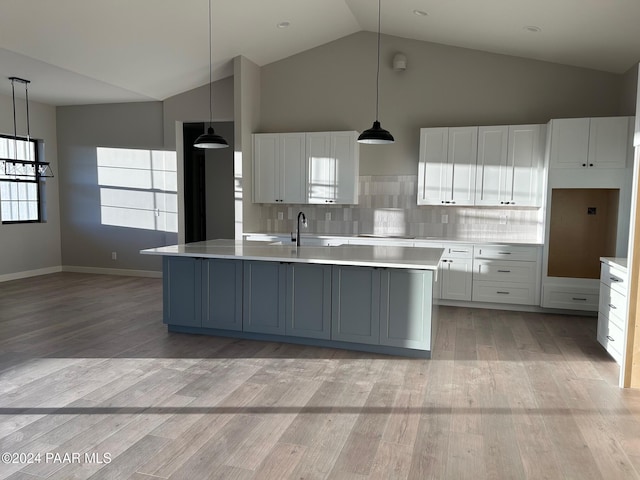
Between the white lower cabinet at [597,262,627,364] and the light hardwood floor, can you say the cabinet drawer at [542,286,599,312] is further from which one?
the white lower cabinet at [597,262,627,364]

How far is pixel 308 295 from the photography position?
409 centimetres

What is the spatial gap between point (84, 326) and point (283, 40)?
431 cm

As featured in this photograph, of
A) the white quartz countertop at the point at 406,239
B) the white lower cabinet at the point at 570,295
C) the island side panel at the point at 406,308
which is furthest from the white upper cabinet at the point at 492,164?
the island side panel at the point at 406,308

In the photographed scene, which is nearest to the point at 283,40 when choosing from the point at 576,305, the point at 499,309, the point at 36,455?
the point at 499,309

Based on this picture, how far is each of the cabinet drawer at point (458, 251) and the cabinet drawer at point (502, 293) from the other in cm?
37

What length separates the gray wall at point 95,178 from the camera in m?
7.54

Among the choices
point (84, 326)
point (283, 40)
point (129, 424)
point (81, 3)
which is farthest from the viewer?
point (283, 40)

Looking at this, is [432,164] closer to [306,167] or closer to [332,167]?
[332,167]

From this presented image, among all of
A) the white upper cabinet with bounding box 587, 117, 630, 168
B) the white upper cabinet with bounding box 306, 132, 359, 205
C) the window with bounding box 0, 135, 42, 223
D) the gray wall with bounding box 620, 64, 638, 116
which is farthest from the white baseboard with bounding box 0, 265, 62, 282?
the gray wall with bounding box 620, 64, 638, 116

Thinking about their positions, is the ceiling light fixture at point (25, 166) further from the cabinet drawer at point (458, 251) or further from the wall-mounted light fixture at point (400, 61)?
the cabinet drawer at point (458, 251)

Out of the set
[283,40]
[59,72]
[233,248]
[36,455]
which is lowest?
[36,455]

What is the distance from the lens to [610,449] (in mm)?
2496

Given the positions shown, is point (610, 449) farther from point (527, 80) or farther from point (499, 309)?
point (527, 80)

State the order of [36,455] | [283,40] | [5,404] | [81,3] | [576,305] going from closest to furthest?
[36,455]
[5,404]
[81,3]
[576,305]
[283,40]
